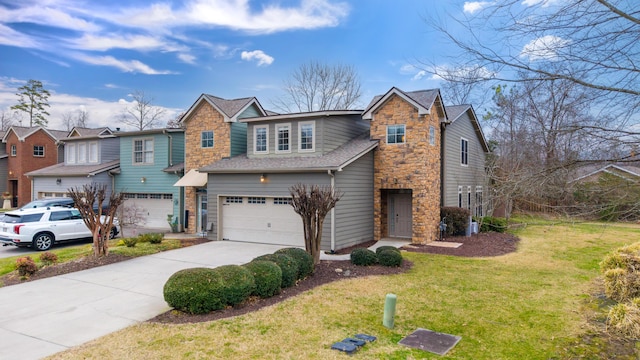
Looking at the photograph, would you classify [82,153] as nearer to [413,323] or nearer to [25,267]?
[25,267]

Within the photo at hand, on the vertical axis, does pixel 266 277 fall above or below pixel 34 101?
below

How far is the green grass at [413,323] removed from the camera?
18.6ft

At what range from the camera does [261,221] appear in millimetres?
16031

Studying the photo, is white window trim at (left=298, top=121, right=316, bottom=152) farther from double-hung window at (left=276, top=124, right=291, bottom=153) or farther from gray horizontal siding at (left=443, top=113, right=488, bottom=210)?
gray horizontal siding at (left=443, top=113, right=488, bottom=210)

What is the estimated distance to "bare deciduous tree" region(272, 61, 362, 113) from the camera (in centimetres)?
3341

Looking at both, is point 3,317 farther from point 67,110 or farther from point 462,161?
point 67,110

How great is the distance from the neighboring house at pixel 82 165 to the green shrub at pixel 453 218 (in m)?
18.4

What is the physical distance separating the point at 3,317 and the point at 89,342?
8.61 feet

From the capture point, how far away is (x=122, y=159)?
22234 mm

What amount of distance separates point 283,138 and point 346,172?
3.90m

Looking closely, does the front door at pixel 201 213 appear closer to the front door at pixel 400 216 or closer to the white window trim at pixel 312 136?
the white window trim at pixel 312 136

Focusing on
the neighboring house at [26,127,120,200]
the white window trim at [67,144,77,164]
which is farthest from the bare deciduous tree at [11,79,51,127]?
the white window trim at [67,144,77,164]

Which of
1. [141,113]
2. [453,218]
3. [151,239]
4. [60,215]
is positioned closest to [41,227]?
[60,215]

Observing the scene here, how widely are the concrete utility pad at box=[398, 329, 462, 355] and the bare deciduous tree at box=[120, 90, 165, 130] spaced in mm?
43115
